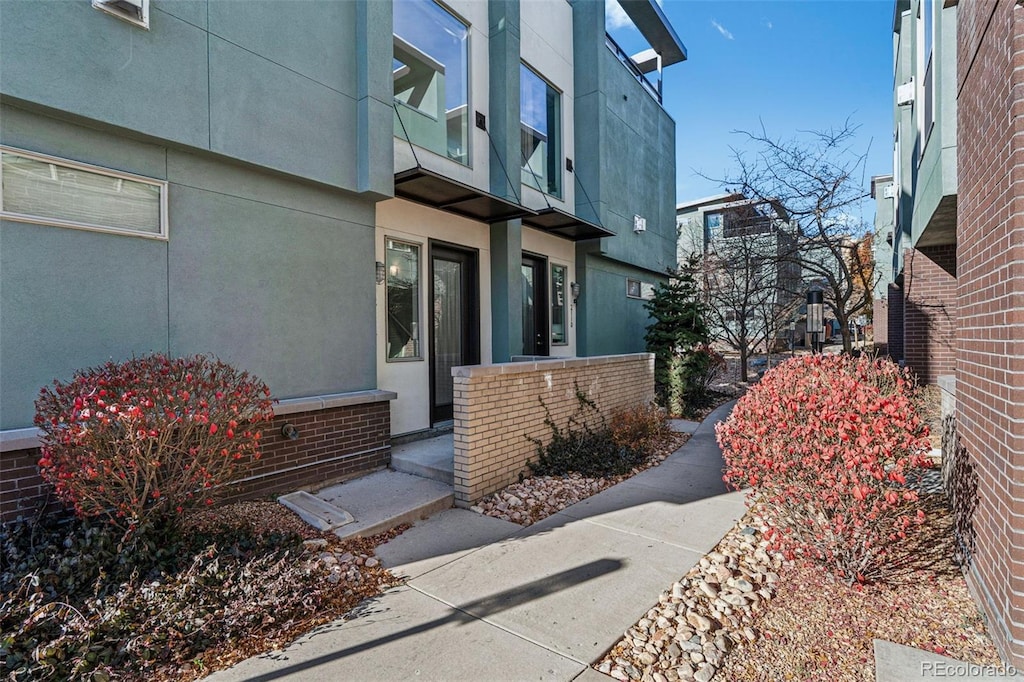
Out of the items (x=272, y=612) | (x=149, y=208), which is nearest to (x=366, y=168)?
(x=149, y=208)

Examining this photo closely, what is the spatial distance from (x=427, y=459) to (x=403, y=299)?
86.0 inches

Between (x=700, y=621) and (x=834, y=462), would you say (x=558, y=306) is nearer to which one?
(x=834, y=462)

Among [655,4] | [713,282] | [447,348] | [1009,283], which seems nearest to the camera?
[1009,283]

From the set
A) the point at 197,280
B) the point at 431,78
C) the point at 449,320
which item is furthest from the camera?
the point at 449,320

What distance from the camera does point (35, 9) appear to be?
11.6ft

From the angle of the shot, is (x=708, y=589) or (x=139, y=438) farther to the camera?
(x=708, y=589)

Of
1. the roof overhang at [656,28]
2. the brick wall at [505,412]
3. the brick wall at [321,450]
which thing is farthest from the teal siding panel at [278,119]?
the roof overhang at [656,28]

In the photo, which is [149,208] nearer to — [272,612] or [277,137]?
[277,137]

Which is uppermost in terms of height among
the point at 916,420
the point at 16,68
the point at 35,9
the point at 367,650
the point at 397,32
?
the point at 397,32

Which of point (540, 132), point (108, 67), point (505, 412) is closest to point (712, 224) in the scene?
point (540, 132)

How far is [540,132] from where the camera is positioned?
941cm

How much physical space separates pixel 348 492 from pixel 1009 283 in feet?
17.1

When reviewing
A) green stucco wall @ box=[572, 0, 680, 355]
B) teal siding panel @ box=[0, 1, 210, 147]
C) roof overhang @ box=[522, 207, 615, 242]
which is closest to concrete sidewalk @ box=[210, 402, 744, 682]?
teal siding panel @ box=[0, 1, 210, 147]

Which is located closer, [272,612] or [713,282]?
[272,612]
